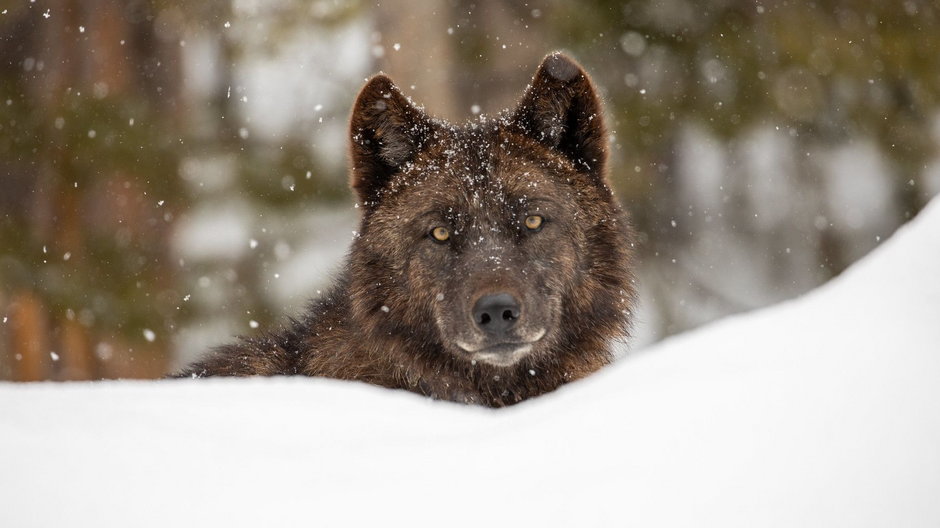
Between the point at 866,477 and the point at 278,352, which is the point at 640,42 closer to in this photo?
the point at 278,352

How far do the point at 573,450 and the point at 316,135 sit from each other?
34.9ft

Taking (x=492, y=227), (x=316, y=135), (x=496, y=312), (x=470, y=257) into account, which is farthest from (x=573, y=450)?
(x=316, y=135)

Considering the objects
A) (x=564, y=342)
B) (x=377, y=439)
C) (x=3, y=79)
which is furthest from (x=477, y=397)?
(x=3, y=79)

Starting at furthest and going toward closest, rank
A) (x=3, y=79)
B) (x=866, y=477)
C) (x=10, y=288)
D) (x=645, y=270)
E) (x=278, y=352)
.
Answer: (x=645, y=270) → (x=3, y=79) → (x=10, y=288) → (x=278, y=352) → (x=866, y=477)

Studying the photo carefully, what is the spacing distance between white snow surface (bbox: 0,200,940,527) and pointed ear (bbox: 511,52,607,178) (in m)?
2.38

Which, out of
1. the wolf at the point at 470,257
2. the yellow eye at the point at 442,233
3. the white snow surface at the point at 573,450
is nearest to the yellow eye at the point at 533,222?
the wolf at the point at 470,257

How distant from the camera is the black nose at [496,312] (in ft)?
12.8

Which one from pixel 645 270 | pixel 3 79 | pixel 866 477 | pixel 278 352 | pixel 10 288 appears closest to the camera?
pixel 866 477

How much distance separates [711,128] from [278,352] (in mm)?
8062

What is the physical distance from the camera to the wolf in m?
4.23

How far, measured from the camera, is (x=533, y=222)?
4.36 m

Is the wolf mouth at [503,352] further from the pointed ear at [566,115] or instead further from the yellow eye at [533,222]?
the pointed ear at [566,115]

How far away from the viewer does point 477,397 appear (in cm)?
423

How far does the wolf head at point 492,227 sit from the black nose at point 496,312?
42 millimetres
